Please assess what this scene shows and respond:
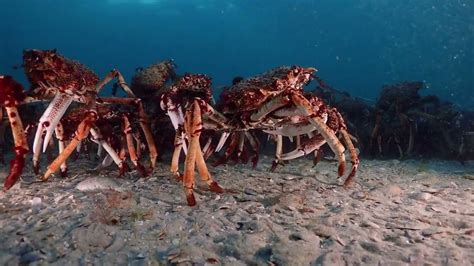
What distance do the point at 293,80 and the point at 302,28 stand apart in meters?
84.8

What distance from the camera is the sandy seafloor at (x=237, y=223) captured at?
10.6 ft

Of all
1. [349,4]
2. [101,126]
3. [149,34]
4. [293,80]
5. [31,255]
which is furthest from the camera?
[149,34]

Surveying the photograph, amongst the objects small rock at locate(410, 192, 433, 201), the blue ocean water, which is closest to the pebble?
small rock at locate(410, 192, 433, 201)

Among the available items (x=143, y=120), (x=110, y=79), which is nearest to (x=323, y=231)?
(x=143, y=120)

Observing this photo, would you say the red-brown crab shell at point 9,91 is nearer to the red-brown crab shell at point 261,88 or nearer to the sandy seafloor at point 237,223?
the sandy seafloor at point 237,223

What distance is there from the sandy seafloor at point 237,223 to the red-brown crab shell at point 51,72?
1.27 m

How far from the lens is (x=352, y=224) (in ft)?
13.0

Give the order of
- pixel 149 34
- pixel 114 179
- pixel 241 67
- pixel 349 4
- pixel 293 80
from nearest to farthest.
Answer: pixel 293 80
pixel 114 179
pixel 349 4
pixel 149 34
pixel 241 67

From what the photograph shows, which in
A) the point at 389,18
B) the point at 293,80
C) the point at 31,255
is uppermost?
the point at 389,18

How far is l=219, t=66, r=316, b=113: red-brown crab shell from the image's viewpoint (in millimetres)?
5074

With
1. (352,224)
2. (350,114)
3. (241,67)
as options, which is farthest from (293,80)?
(241,67)

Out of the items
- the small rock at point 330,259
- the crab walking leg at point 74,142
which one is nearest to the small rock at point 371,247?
the small rock at point 330,259

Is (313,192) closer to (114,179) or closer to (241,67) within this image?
(114,179)

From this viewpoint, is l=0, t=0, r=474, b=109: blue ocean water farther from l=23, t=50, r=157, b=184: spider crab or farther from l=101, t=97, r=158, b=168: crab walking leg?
l=23, t=50, r=157, b=184: spider crab
